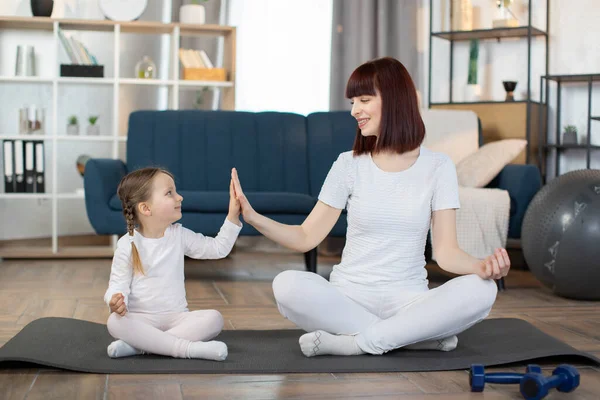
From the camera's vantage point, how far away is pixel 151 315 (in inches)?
81.4

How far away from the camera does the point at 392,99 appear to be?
207cm

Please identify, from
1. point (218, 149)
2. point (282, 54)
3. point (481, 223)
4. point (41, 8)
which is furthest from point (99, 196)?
point (282, 54)

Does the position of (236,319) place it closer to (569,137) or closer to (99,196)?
(99,196)

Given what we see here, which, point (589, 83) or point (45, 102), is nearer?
point (589, 83)

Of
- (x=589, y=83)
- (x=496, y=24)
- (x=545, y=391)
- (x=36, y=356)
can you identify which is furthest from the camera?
(x=496, y=24)

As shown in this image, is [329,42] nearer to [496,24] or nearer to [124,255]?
[496,24]

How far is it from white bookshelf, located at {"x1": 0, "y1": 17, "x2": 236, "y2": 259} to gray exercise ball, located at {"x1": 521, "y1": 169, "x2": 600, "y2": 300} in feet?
6.88

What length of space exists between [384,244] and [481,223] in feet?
5.06

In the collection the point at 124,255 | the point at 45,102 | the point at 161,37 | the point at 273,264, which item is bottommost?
the point at 273,264

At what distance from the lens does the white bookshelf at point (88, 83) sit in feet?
14.8

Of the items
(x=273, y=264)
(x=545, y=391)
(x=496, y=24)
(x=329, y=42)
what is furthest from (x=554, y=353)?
(x=329, y=42)

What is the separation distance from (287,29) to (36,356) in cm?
380

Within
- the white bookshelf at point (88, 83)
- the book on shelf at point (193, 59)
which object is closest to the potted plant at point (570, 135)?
the white bookshelf at point (88, 83)

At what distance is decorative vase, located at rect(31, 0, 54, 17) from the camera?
15.2 feet
